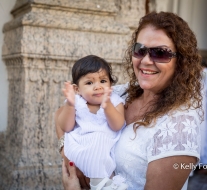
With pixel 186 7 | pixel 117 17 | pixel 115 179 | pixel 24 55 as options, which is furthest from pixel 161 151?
pixel 186 7

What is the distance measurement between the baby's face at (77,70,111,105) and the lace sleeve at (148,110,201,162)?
498 mm

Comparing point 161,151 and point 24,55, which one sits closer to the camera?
point 161,151

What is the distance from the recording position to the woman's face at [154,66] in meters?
2.23

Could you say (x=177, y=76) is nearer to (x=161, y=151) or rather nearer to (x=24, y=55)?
(x=161, y=151)

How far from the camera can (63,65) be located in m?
4.04

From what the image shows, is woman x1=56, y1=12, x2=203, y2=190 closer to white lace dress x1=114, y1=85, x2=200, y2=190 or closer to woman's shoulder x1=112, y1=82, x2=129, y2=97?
white lace dress x1=114, y1=85, x2=200, y2=190

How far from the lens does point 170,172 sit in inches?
78.2

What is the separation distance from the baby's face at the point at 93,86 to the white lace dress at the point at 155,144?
0.92ft

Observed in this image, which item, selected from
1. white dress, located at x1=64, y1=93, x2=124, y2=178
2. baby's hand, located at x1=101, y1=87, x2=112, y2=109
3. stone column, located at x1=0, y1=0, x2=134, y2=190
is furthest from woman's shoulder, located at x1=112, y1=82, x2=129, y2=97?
stone column, located at x1=0, y1=0, x2=134, y2=190

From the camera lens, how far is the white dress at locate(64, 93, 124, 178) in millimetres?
2309

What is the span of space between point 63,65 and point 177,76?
198cm

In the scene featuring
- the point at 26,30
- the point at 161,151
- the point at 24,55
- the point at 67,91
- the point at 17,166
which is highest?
the point at 26,30

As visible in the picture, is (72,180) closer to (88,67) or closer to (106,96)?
(106,96)

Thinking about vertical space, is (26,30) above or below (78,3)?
below
